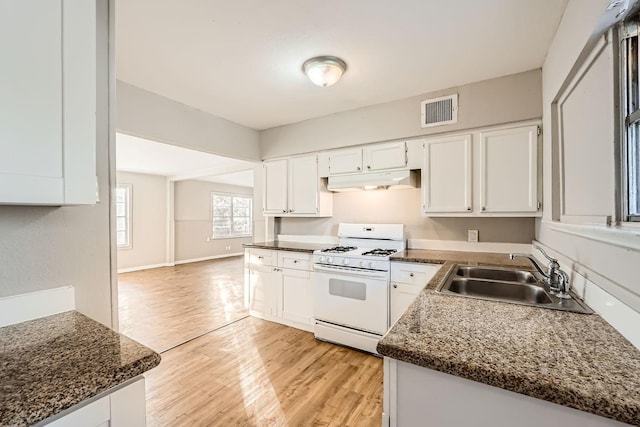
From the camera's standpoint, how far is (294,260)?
3.14 m

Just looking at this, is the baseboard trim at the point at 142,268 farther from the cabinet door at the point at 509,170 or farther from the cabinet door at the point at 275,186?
the cabinet door at the point at 509,170

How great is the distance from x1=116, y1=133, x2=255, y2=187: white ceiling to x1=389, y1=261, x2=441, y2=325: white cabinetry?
8.82ft

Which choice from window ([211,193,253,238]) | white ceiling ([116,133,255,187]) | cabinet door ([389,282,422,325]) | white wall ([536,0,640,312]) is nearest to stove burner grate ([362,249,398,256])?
cabinet door ([389,282,422,325])

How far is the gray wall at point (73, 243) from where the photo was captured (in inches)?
41.4

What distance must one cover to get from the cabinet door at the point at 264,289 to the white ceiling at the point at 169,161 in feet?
5.36

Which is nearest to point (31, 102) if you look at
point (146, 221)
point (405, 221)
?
point (405, 221)

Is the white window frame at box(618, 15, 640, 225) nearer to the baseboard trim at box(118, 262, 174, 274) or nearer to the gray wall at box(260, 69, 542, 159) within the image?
the gray wall at box(260, 69, 542, 159)

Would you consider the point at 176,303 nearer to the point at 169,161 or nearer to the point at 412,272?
the point at 169,161

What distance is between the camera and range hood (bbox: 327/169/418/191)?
2789mm

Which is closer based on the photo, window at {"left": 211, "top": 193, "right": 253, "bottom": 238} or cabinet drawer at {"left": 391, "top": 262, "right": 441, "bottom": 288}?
cabinet drawer at {"left": 391, "top": 262, "right": 441, "bottom": 288}

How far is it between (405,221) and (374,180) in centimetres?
60

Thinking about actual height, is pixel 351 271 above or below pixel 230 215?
below

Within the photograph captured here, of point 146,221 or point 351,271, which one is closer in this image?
point 351,271

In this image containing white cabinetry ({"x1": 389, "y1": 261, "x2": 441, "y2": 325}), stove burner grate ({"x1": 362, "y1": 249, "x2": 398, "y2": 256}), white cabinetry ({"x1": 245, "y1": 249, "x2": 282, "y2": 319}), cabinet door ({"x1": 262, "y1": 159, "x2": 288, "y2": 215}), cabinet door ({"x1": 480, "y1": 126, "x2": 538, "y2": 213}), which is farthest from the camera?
cabinet door ({"x1": 262, "y1": 159, "x2": 288, "y2": 215})
